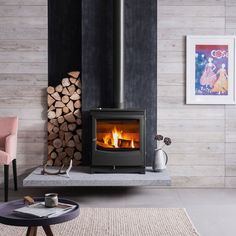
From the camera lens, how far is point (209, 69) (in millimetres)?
4879

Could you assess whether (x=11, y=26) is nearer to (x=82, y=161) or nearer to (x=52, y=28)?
(x=52, y=28)

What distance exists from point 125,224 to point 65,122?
5.46 ft

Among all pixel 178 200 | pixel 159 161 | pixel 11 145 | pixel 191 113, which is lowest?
pixel 178 200

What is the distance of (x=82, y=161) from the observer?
487 centimetres

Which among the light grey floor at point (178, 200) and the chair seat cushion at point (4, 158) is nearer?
the light grey floor at point (178, 200)

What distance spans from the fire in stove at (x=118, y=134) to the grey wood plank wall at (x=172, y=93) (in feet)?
1.57

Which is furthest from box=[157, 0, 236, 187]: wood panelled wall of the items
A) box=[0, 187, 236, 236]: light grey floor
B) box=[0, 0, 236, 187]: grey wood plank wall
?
box=[0, 187, 236, 236]: light grey floor

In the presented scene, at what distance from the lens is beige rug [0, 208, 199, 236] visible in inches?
129

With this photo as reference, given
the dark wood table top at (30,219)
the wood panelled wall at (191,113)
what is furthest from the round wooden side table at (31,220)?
the wood panelled wall at (191,113)

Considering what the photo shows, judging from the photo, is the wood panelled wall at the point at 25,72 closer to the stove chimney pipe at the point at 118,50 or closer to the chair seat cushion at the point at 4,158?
the chair seat cushion at the point at 4,158

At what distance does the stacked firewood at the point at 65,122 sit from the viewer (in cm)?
483

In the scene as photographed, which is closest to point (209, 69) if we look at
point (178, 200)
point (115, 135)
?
point (115, 135)

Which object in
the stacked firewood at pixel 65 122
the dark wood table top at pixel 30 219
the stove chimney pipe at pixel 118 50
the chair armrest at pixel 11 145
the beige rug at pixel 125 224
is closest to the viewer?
the dark wood table top at pixel 30 219

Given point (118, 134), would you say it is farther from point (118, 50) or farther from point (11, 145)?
point (11, 145)
